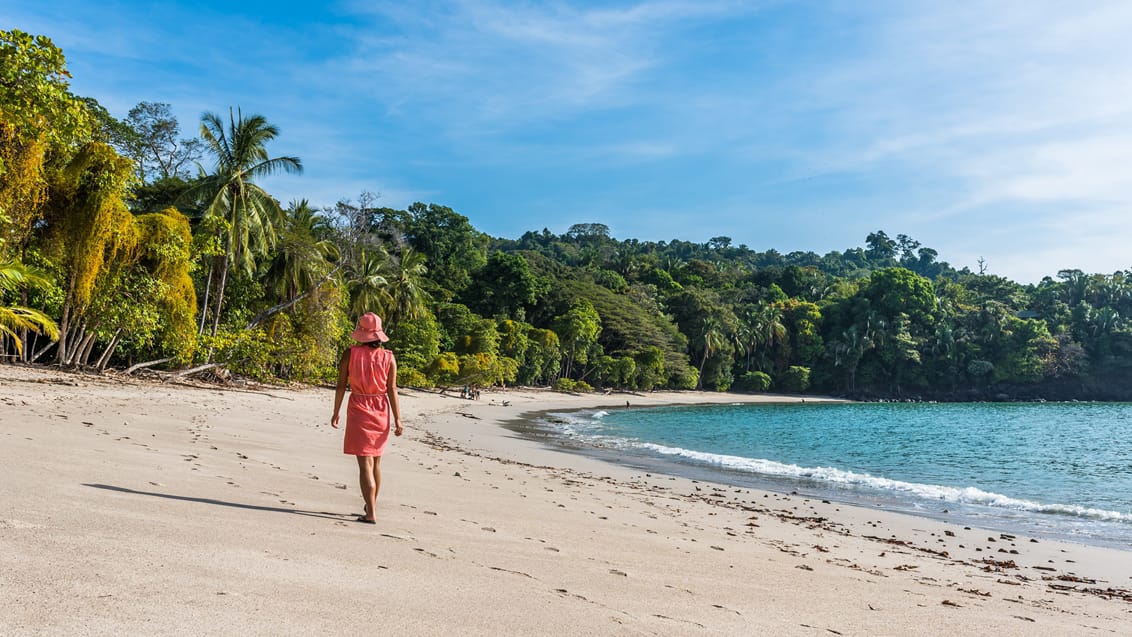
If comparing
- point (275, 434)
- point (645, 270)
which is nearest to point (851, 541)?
point (275, 434)

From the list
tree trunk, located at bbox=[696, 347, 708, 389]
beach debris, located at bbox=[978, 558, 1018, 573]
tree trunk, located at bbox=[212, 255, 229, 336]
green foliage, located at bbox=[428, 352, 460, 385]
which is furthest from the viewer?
tree trunk, located at bbox=[696, 347, 708, 389]

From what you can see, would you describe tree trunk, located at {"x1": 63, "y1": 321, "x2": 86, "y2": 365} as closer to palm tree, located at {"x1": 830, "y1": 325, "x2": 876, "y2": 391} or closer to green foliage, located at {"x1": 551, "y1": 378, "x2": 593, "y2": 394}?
green foliage, located at {"x1": 551, "y1": 378, "x2": 593, "y2": 394}

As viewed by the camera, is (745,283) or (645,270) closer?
(645,270)

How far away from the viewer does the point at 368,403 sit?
511cm

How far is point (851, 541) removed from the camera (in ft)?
25.2

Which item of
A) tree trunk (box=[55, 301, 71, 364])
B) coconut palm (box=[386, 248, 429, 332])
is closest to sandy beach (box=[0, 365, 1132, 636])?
tree trunk (box=[55, 301, 71, 364])

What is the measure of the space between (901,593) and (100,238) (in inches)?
754

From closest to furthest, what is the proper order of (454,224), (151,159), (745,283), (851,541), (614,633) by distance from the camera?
(614,633)
(851,541)
(151,159)
(454,224)
(745,283)

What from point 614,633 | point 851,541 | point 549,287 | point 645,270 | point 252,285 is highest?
point 645,270

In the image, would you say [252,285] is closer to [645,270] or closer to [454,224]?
[454,224]

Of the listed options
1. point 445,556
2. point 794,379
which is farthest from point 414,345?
point 794,379

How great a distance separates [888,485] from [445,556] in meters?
11.4

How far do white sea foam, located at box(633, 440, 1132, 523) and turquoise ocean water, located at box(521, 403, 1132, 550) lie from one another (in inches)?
1.0

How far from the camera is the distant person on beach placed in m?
5.07
